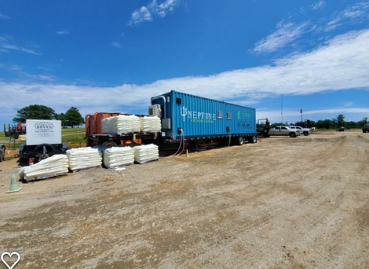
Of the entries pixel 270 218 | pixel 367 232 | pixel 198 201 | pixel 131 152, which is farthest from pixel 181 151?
pixel 367 232

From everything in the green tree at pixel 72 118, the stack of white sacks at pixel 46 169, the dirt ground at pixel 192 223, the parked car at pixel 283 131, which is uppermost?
the green tree at pixel 72 118

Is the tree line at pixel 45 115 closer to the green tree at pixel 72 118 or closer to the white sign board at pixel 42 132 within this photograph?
the green tree at pixel 72 118

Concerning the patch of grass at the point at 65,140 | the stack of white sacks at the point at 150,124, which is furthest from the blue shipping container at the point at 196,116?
the patch of grass at the point at 65,140

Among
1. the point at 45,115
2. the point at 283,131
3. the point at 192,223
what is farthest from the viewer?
the point at 45,115

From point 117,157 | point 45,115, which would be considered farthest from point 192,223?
point 45,115

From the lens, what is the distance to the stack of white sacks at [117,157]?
844 cm

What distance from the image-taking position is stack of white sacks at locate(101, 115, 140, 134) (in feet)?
30.6

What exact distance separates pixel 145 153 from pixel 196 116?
5.10 m

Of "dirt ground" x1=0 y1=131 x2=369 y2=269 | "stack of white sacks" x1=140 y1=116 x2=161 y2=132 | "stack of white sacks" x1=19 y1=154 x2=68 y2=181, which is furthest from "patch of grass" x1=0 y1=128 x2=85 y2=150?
"dirt ground" x1=0 y1=131 x2=369 y2=269

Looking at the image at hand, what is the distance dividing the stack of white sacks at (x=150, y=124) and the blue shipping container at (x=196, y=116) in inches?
32.5

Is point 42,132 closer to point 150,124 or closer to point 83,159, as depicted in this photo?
point 83,159

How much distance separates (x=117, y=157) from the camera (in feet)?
28.3

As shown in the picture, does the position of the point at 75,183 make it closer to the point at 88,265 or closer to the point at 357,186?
the point at 88,265

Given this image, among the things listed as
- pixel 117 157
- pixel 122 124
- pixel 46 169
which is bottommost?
pixel 46 169
